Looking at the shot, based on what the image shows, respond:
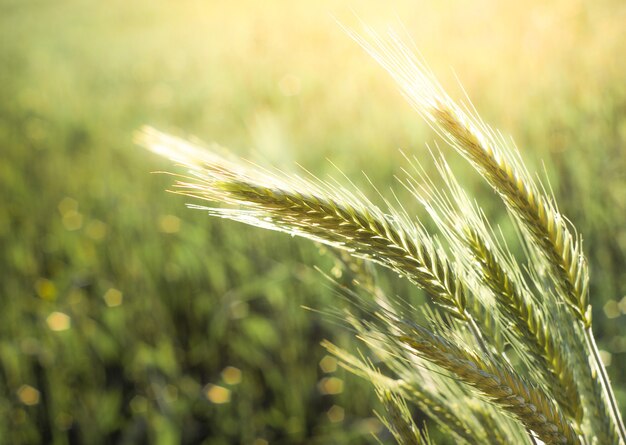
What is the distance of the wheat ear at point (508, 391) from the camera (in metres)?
0.46

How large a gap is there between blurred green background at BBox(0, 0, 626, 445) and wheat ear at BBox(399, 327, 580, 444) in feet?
2.32

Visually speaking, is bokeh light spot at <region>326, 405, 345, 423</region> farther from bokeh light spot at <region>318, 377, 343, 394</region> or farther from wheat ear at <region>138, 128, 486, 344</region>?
wheat ear at <region>138, 128, 486, 344</region>

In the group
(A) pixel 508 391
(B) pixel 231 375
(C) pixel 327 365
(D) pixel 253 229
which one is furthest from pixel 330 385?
(A) pixel 508 391

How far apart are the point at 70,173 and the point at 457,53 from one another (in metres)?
1.42

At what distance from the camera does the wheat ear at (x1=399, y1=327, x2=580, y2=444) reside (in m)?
0.46

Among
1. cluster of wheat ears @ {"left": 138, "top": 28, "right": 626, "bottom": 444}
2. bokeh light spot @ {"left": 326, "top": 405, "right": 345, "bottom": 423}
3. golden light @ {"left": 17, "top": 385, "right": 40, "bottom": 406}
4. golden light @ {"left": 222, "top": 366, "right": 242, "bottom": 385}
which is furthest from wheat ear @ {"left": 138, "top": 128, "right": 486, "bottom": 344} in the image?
golden light @ {"left": 17, "top": 385, "right": 40, "bottom": 406}

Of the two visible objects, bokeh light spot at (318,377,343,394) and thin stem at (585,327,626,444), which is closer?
thin stem at (585,327,626,444)

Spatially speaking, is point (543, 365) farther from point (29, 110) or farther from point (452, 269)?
point (29, 110)

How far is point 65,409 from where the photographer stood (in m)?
1.43

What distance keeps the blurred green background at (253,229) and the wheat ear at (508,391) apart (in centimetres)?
71

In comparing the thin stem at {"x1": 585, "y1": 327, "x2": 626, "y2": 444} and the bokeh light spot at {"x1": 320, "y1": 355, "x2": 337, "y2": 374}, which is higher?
the thin stem at {"x1": 585, "y1": 327, "x2": 626, "y2": 444}

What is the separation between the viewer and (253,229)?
1.79 meters

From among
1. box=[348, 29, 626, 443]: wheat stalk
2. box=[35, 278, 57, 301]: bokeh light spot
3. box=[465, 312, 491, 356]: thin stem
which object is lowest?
box=[35, 278, 57, 301]: bokeh light spot

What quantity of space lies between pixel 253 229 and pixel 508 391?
1370mm
